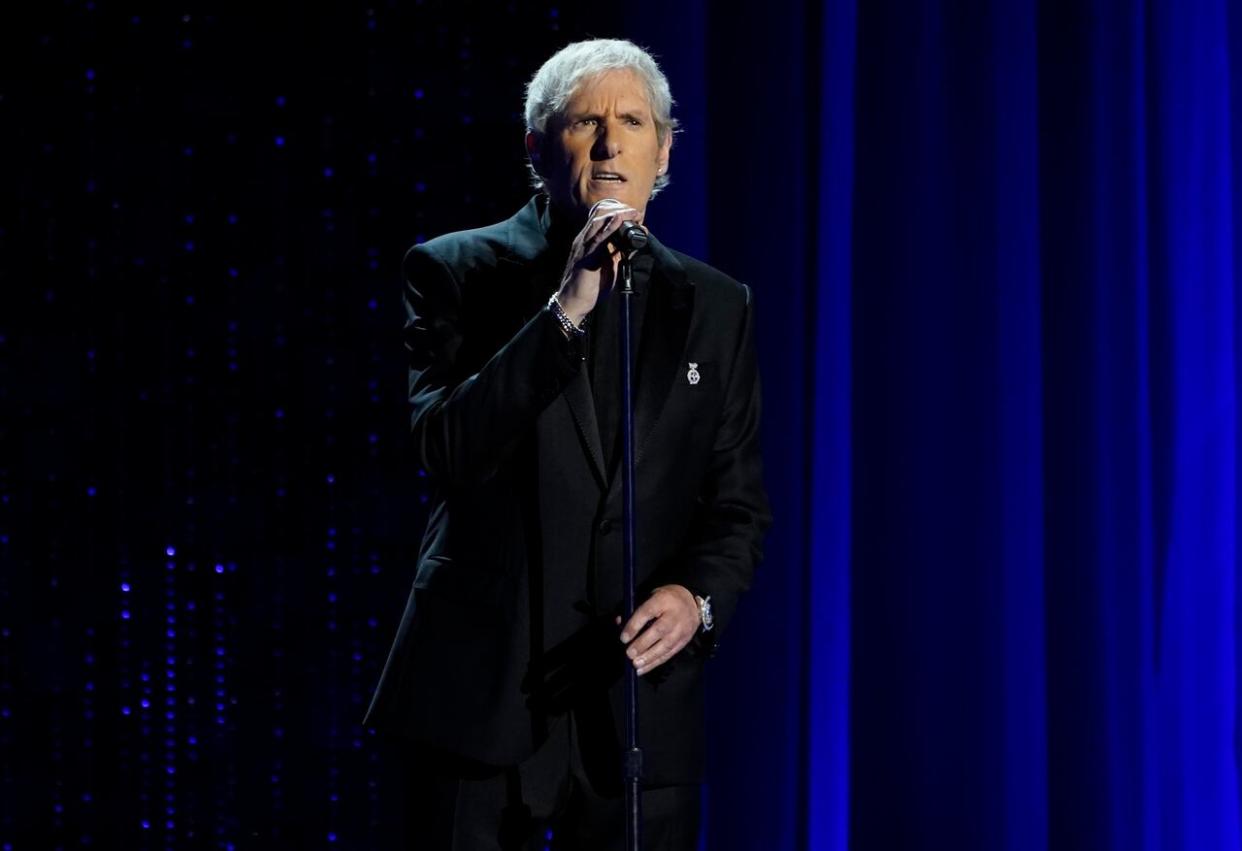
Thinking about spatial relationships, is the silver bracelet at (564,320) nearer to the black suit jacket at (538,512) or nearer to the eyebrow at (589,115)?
the black suit jacket at (538,512)

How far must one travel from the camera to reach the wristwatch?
1470mm

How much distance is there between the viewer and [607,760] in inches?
57.0

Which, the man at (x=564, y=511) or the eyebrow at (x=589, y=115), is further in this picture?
the eyebrow at (x=589, y=115)

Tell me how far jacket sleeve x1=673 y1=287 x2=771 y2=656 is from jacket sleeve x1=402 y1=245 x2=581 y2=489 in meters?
0.27

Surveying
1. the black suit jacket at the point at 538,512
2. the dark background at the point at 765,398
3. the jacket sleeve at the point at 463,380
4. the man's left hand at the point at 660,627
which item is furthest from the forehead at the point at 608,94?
the dark background at the point at 765,398

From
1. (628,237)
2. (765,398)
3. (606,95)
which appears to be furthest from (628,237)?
(765,398)

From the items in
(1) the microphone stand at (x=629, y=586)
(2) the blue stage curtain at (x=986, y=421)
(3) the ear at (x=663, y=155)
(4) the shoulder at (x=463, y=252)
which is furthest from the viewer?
(2) the blue stage curtain at (x=986, y=421)

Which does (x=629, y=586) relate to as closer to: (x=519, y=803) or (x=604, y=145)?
(x=519, y=803)

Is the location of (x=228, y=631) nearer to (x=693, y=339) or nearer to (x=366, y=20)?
(x=366, y=20)

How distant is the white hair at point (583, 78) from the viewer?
1575 mm

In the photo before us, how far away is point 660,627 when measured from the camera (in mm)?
1365

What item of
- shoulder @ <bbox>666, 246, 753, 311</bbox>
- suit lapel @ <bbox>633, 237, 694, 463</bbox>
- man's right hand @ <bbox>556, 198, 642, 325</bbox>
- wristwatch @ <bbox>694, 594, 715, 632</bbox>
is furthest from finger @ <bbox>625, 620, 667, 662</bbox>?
shoulder @ <bbox>666, 246, 753, 311</bbox>

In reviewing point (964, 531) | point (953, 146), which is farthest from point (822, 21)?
point (964, 531)

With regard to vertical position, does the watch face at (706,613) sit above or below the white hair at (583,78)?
below
